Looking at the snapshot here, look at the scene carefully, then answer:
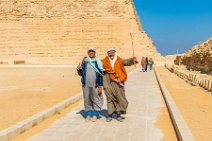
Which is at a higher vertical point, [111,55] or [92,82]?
[111,55]

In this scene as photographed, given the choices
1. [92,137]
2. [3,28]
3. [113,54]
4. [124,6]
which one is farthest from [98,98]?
[124,6]

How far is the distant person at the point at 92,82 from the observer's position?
9500 millimetres

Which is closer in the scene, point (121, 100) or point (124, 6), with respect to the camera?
point (121, 100)

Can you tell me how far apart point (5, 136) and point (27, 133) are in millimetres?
883

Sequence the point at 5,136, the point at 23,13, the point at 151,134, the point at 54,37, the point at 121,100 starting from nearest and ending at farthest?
the point at 5,136
the point at 151,134
the point at 121,100
the point at 54,37
the point at 23,13

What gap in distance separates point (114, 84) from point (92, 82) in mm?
522

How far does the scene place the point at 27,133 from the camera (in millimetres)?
8156

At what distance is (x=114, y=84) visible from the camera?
9484 millimetres

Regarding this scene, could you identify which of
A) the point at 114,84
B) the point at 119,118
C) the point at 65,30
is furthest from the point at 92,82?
the point at 65,30

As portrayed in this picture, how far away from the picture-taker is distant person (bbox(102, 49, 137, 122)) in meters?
9.44

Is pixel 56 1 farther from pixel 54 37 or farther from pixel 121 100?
pixel 121 100

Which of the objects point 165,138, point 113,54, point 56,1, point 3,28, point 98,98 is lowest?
point 165,138

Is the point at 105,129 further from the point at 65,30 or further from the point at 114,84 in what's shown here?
the point at 65,30

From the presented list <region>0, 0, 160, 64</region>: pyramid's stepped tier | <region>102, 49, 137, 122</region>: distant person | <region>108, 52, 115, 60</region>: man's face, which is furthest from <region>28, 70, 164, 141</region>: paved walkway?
<region>0, 0, 160, 64</region>: pyramid's stepped tier
